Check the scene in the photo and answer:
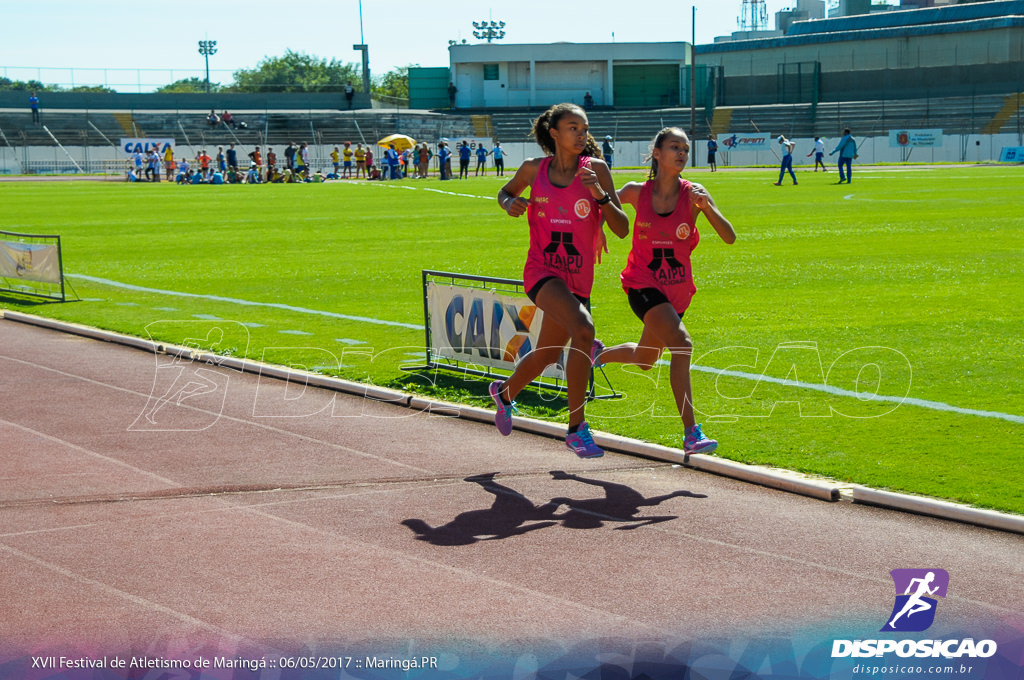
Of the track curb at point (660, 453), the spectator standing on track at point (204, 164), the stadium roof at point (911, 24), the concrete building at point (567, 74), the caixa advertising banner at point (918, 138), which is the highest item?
the stadium roof at point (911, 24)

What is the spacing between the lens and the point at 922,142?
64.9 m

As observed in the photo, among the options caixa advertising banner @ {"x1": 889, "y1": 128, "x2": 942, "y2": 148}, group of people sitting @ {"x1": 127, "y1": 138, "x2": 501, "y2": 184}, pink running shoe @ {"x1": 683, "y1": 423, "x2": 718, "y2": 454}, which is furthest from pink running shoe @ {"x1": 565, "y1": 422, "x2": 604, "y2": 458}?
caixa advertising banner @ {"x1": 889, "y1": 128, "x2": 942, "y2": 148}

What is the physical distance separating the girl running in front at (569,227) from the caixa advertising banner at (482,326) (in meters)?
1.75

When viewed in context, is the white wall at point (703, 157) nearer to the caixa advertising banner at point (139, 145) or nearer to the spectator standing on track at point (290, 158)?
the caixa advertising banner at point (139, 145)

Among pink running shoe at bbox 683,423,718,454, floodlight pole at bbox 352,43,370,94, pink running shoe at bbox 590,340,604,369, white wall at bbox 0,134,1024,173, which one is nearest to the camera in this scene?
pink running shoe at bbox 683,423,718,454

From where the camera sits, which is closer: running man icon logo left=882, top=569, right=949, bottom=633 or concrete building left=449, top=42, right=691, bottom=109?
running man icon logo left=882, top=569, right=949, bottom=633

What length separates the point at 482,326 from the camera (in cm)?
981

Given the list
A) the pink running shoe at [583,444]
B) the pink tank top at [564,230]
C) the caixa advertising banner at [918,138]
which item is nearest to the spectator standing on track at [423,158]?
the caixa advertising banner at [918,138]

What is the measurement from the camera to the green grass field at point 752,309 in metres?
7.76

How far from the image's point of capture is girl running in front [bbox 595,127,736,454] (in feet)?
23.3

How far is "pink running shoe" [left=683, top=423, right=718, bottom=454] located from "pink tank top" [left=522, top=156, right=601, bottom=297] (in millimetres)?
1112

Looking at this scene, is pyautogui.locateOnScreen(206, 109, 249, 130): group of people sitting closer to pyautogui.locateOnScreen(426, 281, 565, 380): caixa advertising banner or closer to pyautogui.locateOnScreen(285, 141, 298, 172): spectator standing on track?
pyautogui.locateOnScreen(285, 141, 298, 172): spectator standing on track

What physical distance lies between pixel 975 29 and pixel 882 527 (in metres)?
82.5

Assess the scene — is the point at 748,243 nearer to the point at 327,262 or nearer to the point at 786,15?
the point at 327,262
